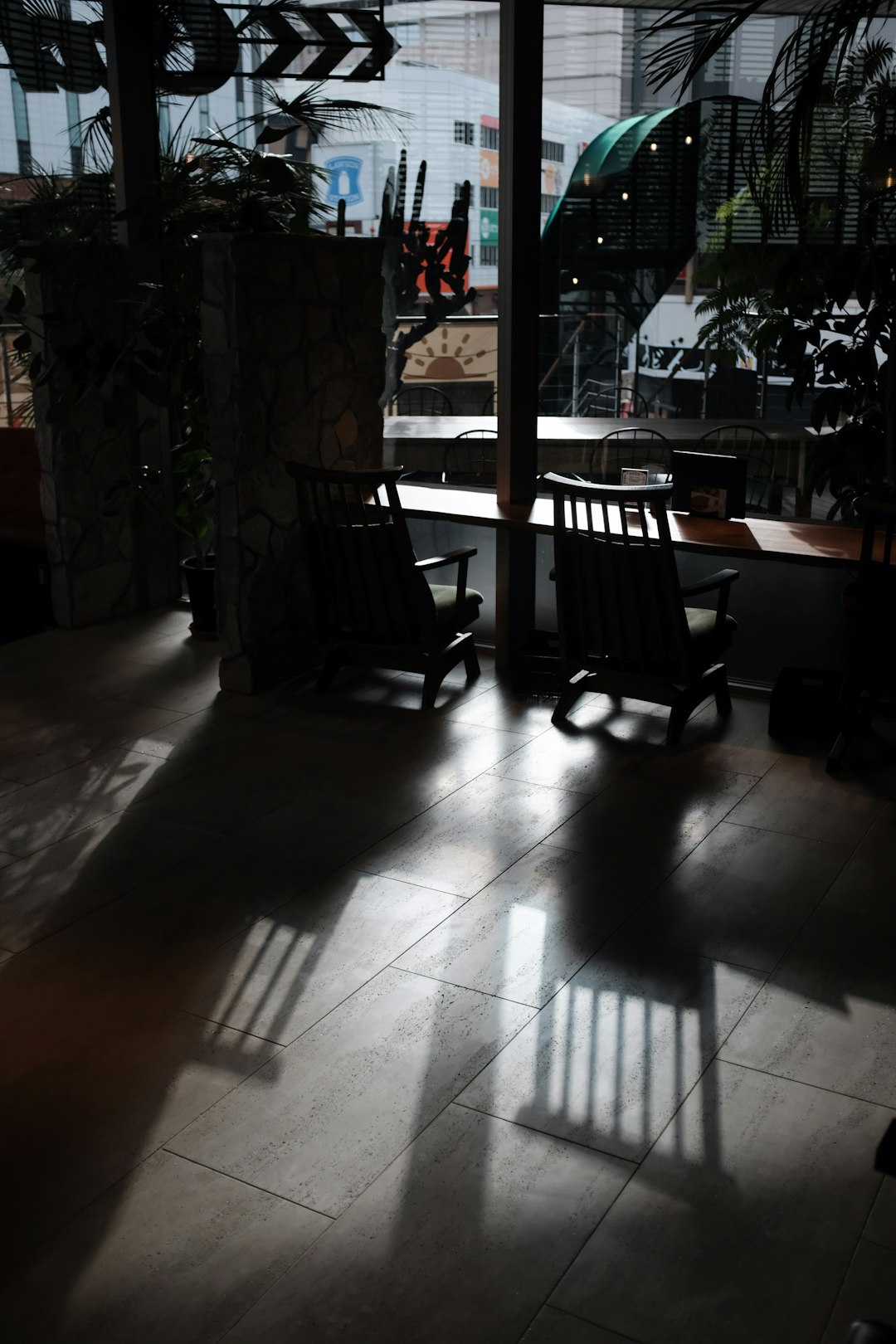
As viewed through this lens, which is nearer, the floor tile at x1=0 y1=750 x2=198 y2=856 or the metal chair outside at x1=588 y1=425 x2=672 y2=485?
the floor tile at x1=0 y1=750 x2=198 y2=856

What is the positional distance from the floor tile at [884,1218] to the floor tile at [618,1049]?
45 centimetres

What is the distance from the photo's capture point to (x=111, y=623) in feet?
20.8

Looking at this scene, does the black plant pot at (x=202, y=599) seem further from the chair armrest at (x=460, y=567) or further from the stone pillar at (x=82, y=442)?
the chair armrest at (x=460, y=567)

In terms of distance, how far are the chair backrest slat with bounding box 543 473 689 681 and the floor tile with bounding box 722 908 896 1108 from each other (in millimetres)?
1400

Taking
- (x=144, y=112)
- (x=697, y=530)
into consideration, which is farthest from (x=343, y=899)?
(x=144, y=112)

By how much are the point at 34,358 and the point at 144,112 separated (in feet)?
4.58

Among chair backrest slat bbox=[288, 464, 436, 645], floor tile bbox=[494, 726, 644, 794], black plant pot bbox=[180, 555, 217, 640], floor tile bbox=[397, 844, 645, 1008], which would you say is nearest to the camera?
floor tile bbox=[397, 844, 645, 1008]

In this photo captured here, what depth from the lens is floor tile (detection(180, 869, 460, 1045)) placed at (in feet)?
10.1

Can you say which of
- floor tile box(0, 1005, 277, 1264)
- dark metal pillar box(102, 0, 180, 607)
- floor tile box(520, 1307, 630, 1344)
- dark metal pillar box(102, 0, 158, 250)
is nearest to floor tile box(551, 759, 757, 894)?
floor tile box(0, 1005, 277, 1264)

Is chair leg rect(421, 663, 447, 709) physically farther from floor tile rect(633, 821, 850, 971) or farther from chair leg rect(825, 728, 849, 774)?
chair leg rect(825, 728, 849, 774)

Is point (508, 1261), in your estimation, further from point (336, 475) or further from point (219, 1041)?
point (336, 475)

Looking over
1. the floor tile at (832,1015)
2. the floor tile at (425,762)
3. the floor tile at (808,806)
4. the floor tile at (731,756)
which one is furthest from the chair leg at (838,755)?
the floor tile at (425,762)

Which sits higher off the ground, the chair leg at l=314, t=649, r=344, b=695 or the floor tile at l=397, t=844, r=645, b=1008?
the chair leg at l=314, t=649, r=344, b=695

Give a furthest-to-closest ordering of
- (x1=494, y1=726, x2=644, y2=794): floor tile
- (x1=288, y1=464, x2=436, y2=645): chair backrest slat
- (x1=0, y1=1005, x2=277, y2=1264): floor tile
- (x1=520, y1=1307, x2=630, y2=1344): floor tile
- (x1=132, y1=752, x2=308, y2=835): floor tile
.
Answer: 1. (x1=288, y1=464, x2=436, y2=645): chair backrest slat
2. (x1=494, y1=726, x2=644, y2=794): floor tile
3. (x1=132, y1=752, x2=308, y2=835): floor tile
4. (x1=0, y1=1005, x2=277, y2=1264): floor tile
5. (x1=520, y1=1307, x2=630, y2=1344): floor tile
